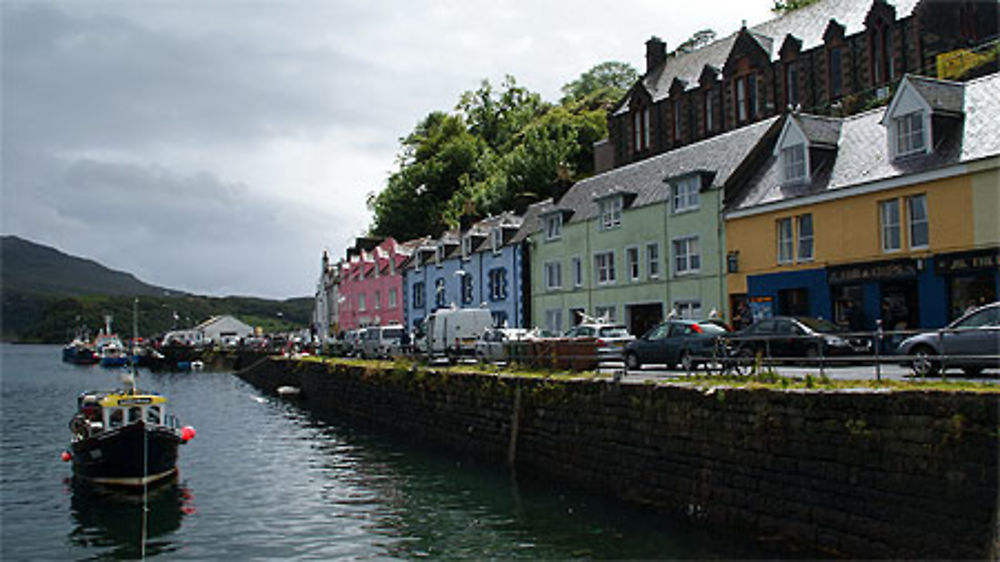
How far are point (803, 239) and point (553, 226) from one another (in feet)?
57.0

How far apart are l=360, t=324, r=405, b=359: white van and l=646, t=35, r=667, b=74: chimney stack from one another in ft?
96.3

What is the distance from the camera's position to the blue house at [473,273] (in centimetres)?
4919

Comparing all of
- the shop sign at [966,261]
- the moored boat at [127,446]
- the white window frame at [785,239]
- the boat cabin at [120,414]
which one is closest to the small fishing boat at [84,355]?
the boat cabin at [120,414]

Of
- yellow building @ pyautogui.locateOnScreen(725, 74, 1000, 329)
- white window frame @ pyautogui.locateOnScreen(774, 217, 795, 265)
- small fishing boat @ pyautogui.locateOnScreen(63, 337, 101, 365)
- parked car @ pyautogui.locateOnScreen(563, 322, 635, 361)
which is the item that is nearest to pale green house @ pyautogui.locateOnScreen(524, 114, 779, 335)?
yellow building @ pyautogui.locateOnScreen(725, 74, 1000, 329)

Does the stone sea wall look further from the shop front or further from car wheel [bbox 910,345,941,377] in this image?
the shop front

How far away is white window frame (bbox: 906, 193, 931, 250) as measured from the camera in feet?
86.3

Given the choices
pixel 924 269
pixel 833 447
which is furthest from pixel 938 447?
pixel 924 269

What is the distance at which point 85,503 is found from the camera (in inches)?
907

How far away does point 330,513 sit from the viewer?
20.5 m

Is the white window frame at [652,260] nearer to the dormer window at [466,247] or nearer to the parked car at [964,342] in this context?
the dormer window at [466,247]

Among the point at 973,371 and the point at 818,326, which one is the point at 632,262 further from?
the point at 973,371

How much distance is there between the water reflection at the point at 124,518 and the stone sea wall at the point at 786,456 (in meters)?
9.09

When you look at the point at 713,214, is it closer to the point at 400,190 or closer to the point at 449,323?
the point at 449,323

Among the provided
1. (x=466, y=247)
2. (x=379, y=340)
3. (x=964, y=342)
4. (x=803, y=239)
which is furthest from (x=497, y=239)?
(x=964, y=342)
